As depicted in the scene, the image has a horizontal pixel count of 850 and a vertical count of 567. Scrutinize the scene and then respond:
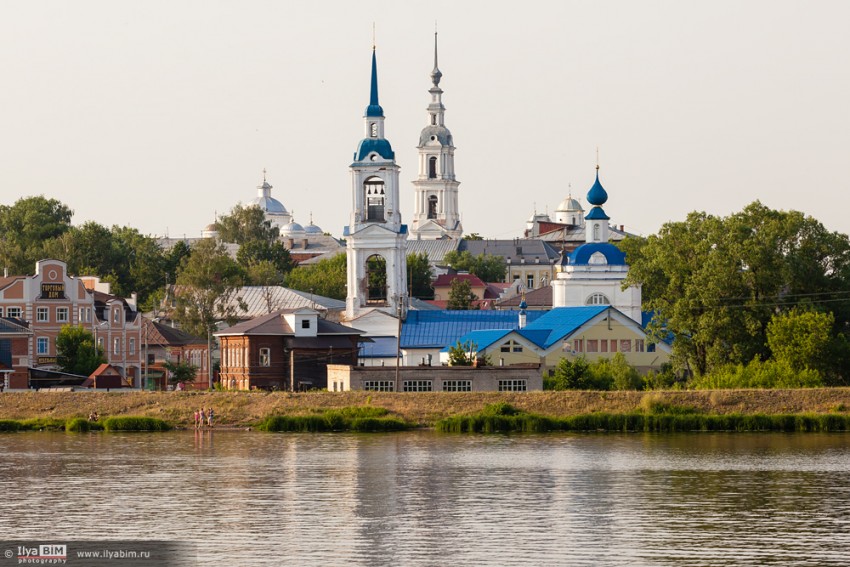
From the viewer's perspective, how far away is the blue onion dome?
9694 centimetres

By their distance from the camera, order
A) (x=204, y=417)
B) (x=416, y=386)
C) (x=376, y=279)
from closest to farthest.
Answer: (x=204, y=417) < (x=416, y=386) < (x=376, y=279)

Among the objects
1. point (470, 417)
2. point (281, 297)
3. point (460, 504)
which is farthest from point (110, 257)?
point (460, 504)

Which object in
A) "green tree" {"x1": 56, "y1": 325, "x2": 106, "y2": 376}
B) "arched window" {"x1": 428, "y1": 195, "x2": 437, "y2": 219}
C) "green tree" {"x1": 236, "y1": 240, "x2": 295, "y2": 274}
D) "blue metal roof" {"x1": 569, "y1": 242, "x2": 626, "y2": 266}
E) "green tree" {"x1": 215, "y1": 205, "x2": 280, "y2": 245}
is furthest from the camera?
"arched window" {"x1": 428, "y1": 195, "x2": 437, "y2": 219}

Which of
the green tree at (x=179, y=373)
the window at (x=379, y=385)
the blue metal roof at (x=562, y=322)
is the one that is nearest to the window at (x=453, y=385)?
the window at (x=379, y=385)

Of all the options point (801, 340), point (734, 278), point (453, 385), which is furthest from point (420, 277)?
point (801, 340)

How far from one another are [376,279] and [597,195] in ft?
41.9

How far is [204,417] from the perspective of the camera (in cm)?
7169

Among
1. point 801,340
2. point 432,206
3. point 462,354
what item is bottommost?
point 462,354

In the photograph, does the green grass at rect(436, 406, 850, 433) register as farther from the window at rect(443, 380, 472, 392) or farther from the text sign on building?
the text sign on building

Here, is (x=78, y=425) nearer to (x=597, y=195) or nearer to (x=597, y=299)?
(x=597, y=299)

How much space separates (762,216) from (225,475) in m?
38.6

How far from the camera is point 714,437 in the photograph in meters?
64.6

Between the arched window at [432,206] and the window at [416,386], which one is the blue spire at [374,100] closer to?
the window at [416,386]

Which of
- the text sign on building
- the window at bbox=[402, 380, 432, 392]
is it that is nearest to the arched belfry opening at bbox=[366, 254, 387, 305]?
the text sign on building
